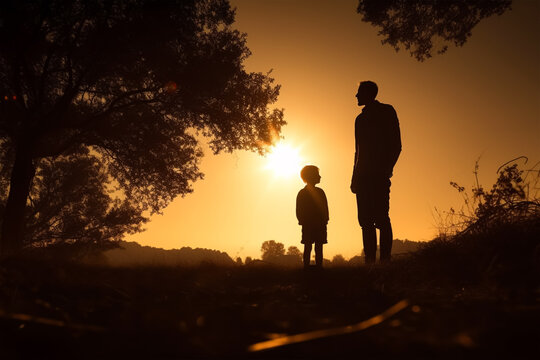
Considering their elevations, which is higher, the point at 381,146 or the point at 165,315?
the point at 381,146

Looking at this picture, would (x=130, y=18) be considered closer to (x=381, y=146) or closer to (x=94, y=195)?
(x=381, y=146)

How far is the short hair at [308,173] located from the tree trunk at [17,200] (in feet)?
29.5

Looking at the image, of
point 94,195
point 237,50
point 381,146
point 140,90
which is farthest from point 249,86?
point 94,195

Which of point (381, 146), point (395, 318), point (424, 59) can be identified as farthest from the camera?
point (424, 59)

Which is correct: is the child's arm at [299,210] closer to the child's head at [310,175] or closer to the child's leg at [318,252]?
the child's head at [310,175]

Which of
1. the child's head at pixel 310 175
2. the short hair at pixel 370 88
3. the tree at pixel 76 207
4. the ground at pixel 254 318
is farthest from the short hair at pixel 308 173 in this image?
the tree at pixel 76 207

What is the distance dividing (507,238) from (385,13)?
7.97m

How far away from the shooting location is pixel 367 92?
6648mm

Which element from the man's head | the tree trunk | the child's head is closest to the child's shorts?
the child's head

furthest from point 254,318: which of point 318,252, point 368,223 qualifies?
point 318,252

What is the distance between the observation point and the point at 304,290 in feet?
12.3

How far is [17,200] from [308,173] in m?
9.44

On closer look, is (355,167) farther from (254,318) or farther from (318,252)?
(254,318)

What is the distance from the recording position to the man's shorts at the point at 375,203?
6.13 meters
